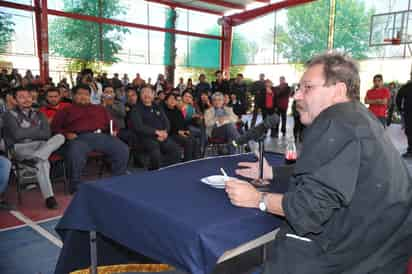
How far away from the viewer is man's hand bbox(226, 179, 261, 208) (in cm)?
115

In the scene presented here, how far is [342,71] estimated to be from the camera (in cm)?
105

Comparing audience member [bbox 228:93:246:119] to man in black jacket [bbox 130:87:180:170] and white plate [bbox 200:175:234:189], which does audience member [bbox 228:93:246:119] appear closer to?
man in black jacket [bbox 130:87:180:170]

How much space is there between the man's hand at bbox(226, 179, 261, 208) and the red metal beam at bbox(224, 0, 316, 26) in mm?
12785

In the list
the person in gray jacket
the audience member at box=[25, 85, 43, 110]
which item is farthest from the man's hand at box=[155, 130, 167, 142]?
the audience member at box=[25, 85, 43, 110]

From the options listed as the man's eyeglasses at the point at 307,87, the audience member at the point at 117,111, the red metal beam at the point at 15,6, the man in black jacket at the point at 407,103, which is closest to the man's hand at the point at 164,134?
the audience member at the point at 117,111

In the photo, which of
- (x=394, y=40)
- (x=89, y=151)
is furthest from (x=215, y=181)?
(x=394, y=40)

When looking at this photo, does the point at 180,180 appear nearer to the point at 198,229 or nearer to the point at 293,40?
the point at 198,229

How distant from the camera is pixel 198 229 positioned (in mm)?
990

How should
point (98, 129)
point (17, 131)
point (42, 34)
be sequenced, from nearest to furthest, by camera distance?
point (17, 131) < point (98, 129) < point (42, 34)

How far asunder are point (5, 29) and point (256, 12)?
8.99 m

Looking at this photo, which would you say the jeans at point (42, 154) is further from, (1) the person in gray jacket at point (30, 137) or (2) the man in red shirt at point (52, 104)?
(2) the man in red shirt at point (52, 104)

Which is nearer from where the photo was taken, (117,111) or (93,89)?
(117,111)

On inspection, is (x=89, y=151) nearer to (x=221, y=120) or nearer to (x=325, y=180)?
(x=221, y=120)

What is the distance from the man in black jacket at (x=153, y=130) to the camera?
4129mm
